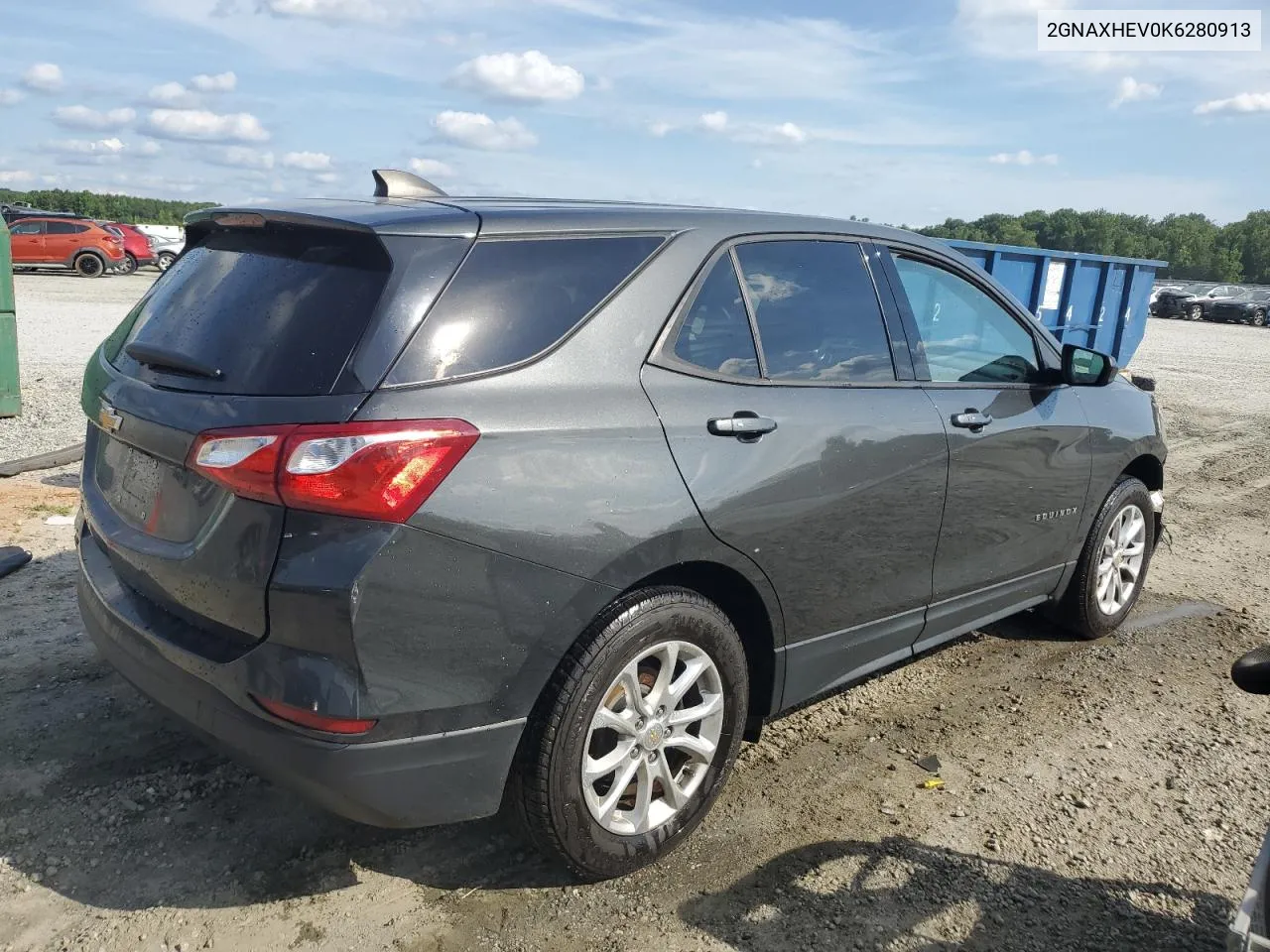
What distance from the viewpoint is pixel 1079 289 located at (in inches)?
501

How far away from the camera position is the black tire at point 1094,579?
15.2 feet

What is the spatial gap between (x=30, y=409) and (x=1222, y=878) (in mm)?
9367

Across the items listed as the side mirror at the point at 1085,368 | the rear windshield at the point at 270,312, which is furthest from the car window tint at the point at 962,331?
the rear windshield at the point at 270,312

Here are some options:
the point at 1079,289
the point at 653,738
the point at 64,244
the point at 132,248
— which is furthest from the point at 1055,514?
the point at 132,248

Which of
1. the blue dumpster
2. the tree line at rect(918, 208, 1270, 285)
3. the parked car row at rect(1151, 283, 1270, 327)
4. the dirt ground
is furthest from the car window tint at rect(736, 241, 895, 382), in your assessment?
the tree line at rect(918, 208, 1270, 285)

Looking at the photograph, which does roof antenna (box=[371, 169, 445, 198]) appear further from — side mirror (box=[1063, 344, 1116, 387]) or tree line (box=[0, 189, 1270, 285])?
tree line (box=[0, 189, 1270, 285])

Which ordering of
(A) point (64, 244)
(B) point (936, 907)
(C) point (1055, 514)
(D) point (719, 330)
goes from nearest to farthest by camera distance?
(B) point (936, 907)
(D) point (719, 330)
(C) point (1055, 514)
(A) point (64, 244)

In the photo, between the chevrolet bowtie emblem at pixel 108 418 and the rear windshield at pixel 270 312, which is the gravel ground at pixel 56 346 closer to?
the chevrolet bowtie emblem at pixel 108 418

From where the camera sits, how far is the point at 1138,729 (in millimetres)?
3965

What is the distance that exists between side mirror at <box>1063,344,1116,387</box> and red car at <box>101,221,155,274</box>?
104ft

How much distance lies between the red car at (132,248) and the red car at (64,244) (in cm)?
77

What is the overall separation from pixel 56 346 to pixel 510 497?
13.4 meters

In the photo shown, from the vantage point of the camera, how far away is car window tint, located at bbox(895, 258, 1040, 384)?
12.4 feet

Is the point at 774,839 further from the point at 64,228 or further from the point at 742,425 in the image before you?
the point at 64,228
